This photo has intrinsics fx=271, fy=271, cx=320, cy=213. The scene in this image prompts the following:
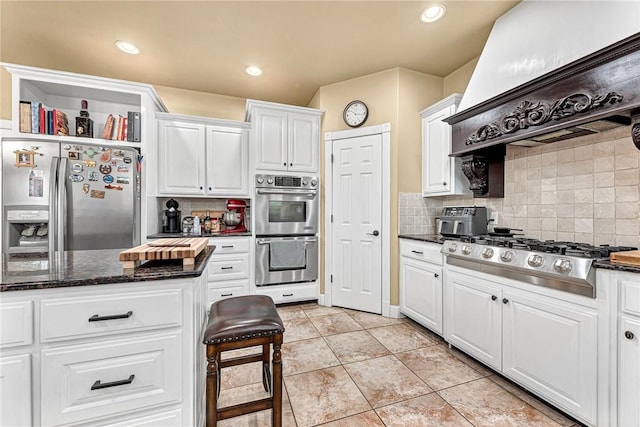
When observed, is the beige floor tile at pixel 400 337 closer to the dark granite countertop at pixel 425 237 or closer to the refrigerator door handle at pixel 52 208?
the dark granite countertop at pixel 425 237

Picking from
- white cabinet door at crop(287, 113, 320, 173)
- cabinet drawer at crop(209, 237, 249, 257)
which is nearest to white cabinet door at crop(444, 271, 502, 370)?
white cabinet door at crop(287, 113, 320, 173)

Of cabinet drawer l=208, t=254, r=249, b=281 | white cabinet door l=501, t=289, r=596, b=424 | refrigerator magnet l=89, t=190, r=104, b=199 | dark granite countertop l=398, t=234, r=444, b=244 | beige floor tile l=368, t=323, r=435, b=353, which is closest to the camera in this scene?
white cabinet door l=501, t=289, r=596, b=424

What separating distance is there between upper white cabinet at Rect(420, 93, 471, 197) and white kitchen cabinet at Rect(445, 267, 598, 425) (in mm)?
1003

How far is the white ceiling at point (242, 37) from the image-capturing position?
2215mm

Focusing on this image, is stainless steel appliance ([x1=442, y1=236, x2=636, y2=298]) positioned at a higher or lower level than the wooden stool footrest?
higher

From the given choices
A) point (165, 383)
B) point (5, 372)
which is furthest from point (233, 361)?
point (5, 372)

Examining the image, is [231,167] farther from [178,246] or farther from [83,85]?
[178,246]

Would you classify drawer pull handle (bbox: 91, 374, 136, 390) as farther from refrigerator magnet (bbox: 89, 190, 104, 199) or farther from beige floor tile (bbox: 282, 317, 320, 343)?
refrigerator magnet (bbox: 89, 190, 104, 199)

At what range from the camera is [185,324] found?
1.15m

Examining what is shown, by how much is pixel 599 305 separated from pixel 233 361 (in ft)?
6.45

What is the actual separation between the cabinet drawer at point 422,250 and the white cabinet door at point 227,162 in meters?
2.01

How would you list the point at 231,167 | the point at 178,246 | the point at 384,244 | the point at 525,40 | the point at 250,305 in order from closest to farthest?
1. the point at 178,246
2. the point at 250,305
3. the point at 525,40
4. the point at 384,244
5. the point at 231,167

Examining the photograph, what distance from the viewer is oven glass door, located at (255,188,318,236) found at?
10.8ft

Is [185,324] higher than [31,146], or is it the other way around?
[31,146]
